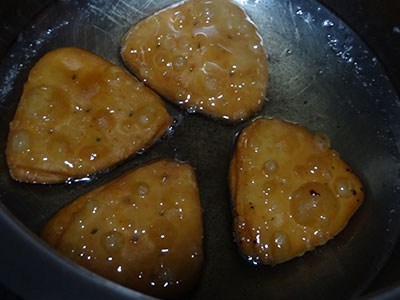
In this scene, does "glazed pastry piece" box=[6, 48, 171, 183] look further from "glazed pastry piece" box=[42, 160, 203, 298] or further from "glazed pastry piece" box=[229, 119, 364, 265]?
"glazed pastry piece" box=[229, 119, 364, 265]

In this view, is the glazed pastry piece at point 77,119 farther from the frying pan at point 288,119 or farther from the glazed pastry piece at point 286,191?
the glazed pastry piece at point 286,191

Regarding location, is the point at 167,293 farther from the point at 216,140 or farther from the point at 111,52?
the point at 111,52

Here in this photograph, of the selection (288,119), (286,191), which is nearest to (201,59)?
(288,119)

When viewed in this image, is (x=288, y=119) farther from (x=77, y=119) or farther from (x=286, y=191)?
(x=77, y=119)

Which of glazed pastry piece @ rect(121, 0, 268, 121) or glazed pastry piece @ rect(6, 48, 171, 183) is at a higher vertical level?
glazed pastry piece @ rect(121, 0, 268, 121)

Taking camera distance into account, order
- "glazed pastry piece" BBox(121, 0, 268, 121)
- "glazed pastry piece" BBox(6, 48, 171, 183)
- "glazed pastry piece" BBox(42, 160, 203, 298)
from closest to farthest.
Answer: "glazed pastry piece" BBox(42, 160, 203, 298), "glazed pastry piece" BBox(6, 48, 171, 183), "glazed pastry piece" BBox(121, 0, 268, 121)

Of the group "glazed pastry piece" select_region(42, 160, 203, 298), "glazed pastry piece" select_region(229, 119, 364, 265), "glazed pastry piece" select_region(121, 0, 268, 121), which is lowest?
"glazed pastry piece" select_region(42, 160, 203, 298)

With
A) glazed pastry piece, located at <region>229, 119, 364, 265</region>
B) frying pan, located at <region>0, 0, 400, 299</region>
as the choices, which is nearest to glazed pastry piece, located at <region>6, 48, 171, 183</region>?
frying pan, located at <region>0, 0, 400, 299</region>
